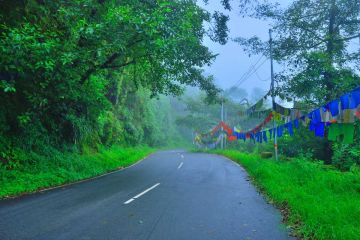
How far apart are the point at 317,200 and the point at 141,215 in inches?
170

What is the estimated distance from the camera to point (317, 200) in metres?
8.56

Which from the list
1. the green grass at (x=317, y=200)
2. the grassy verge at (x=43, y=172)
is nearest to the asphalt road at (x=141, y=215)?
the green grass at (x=317, y=200)

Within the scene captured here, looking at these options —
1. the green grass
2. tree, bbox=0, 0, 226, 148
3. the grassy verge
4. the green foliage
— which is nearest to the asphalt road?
the green grass

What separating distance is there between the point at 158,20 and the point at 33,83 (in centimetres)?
606

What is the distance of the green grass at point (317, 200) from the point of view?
245 inches

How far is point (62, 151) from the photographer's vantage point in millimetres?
17641

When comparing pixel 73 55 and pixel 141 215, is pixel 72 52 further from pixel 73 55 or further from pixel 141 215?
pixel 141 215

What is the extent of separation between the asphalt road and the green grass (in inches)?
17.3

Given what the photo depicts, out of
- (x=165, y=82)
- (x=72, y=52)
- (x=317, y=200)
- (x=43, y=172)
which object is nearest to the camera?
(x=317, y=200)

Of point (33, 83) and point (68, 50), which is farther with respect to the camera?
point (33, 83)

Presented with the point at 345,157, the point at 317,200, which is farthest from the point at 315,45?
the point at 317,200

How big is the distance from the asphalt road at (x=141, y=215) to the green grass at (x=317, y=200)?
0.44 meters

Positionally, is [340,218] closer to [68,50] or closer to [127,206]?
[127,206]

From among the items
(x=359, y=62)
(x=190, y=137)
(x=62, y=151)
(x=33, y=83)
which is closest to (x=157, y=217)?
(x=33, y=83)
